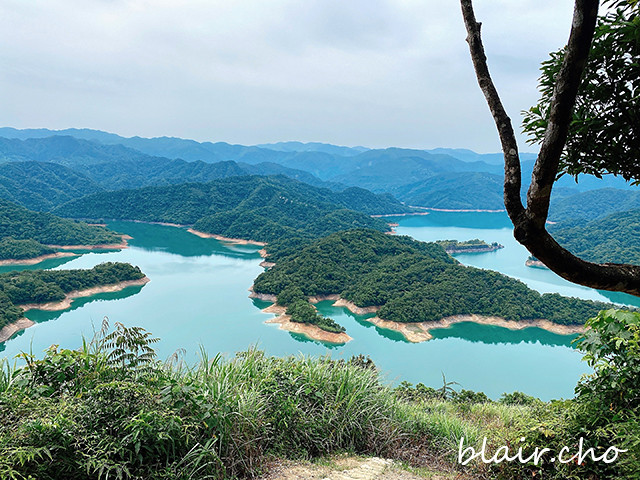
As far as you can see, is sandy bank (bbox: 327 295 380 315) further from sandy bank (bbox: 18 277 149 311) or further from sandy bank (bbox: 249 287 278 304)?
sandy bank (bbox: 18 277 149 311)

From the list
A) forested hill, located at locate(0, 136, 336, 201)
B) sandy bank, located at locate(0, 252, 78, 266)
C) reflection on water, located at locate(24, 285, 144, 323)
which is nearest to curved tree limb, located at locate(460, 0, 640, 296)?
reflection on water, located at locate(24, 285, 144, 323)

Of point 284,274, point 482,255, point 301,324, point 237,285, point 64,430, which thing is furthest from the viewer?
point 482,255

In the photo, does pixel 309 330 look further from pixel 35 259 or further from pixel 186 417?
pixel 35 259

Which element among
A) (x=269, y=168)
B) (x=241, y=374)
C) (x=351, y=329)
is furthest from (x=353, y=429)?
(x=269, y=168)

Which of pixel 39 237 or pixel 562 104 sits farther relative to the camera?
pixel 39 237

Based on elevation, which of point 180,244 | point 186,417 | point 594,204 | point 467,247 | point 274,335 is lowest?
point 274,335

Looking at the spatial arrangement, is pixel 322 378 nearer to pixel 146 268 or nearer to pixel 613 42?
pixel 613 42

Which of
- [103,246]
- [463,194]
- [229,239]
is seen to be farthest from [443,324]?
[463,194]
